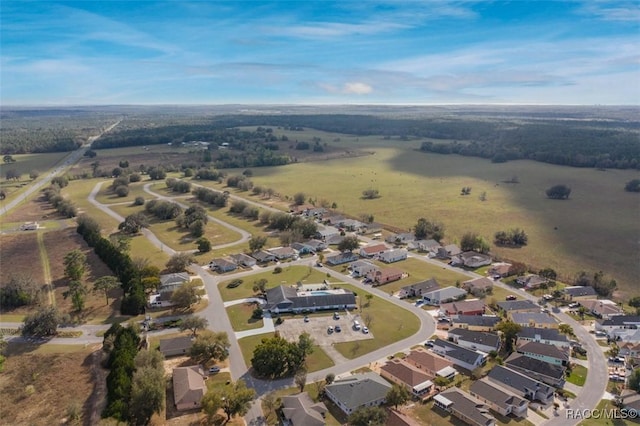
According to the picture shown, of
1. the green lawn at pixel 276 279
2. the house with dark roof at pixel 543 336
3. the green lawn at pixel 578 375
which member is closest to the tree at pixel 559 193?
the house with dark roof at pixel 543 336

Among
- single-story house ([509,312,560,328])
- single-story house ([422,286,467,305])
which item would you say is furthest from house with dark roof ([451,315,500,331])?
single-story house ([422,286,467,305])

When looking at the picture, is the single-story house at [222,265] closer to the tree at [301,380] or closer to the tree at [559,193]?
the tree at [301,380]

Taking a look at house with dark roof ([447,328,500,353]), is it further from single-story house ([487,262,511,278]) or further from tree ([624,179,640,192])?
tree ([624,179,640,192])

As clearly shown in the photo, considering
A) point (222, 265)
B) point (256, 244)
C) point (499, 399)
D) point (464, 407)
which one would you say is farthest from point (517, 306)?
point (222, 265)

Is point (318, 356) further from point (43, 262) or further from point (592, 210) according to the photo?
point (592, 210)

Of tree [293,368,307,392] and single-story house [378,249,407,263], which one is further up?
single-story house [378,249,407,263]

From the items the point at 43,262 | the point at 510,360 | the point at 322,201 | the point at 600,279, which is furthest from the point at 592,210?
the point at 43,262
